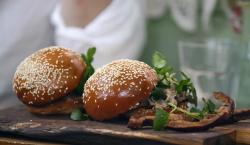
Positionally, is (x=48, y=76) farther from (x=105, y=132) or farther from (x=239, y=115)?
(x=239, y=115)

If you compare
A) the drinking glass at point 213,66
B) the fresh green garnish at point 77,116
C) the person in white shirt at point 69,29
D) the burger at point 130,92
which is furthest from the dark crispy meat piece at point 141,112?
the person in white shirt at point 69,29

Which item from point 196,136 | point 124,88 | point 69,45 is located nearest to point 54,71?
point 124,88

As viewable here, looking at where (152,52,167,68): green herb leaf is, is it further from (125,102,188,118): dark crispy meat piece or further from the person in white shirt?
the person in white shirt

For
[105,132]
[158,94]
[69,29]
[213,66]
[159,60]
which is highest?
[69,29]

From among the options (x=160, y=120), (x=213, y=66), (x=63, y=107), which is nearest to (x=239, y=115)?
(x=160, y=120)

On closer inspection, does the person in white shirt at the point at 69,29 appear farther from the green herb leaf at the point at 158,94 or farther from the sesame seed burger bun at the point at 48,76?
the green herb leaf at the point at 158,94

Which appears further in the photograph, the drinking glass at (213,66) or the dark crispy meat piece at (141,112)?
the drinking glass at (213,66)

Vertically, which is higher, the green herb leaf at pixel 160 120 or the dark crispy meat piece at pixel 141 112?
the dark crispy meat piece at pixel 141 112
